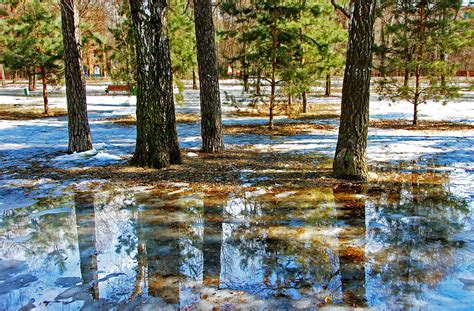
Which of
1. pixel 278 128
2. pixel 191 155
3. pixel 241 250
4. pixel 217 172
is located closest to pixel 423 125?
pixel 278 128

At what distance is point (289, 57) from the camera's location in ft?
44.0

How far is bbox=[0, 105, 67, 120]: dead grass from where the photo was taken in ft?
60.8

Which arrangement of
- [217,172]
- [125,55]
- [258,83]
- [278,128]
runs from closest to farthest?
[217,172], [258,83], [278,128], [125,55]

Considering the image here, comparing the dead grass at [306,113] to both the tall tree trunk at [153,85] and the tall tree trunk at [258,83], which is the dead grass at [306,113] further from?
the tall tree trunk at [153,85]

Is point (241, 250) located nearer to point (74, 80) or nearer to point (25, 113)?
point (74, 80)

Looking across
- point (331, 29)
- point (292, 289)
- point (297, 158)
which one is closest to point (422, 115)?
point (331, 29)

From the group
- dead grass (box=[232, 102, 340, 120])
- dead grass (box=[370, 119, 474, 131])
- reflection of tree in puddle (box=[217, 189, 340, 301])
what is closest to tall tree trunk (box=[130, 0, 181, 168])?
reflection of tree in puddle (box=[217, 189, 340, 301])

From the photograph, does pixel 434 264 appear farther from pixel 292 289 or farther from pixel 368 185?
pixel 368 185

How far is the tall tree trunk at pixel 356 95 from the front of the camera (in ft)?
21.4

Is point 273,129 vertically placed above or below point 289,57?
below

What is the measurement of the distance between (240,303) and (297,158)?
618cm

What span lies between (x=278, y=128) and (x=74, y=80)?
7380mm

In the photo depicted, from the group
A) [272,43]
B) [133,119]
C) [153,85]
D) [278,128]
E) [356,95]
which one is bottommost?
[278,128]

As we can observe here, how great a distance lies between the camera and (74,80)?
9.42m
